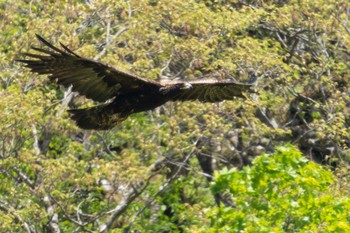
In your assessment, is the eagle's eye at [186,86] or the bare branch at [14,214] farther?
the bare branch at [14,214]

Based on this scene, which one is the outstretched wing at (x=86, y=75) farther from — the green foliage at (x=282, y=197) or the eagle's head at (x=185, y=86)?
the green foliage at (x=282, y=197)

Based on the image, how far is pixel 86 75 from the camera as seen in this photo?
1373 centimetres

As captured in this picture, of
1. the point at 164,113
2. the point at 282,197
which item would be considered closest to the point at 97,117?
the point at 282,197

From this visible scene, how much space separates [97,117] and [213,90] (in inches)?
67.7

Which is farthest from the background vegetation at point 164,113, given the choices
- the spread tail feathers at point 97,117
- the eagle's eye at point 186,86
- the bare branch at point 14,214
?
the spread tail feathers at point 97,117

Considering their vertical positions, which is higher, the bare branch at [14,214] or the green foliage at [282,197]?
the green foliage at [282,197]

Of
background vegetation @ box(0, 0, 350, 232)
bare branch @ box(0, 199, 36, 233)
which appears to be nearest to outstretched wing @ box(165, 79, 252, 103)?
background vegetation @ box(0, 0, 350, 232)

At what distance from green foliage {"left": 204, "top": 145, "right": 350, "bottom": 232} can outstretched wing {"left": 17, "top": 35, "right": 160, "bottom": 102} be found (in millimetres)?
1715

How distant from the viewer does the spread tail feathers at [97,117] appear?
1413 cm

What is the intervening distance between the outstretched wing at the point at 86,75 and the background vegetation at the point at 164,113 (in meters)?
2.54

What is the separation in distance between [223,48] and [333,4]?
248cm

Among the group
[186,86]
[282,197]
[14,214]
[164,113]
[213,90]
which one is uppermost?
[186,86]

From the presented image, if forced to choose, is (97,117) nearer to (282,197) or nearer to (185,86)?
(185,86)

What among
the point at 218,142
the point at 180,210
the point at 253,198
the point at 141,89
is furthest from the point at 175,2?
the point at 253,198
